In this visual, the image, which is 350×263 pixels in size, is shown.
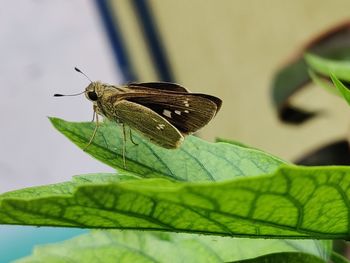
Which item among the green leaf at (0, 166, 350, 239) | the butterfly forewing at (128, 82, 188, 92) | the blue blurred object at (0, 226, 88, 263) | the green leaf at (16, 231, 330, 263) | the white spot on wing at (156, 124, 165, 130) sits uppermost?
the butterfly forewing at (128, 82, 188, 92)

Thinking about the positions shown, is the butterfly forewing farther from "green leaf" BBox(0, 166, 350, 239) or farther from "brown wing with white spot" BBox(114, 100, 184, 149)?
"green leaf" BBox(0, 166, 350, 239)

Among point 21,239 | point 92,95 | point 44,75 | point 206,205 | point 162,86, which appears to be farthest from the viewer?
point 44,75

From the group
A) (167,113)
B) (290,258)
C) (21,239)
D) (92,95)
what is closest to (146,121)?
(167,113)

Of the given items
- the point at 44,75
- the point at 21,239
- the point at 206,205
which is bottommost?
the point at 21,239

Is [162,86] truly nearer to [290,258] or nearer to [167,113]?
[167,113]

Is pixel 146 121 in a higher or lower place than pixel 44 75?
lower

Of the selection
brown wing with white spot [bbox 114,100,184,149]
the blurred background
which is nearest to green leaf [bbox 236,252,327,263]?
brown wing with white spot [bbox 114,100,184,149]

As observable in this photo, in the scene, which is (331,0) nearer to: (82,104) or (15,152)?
(82,104)
